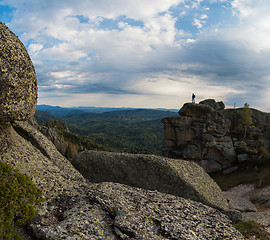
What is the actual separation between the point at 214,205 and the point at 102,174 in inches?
462

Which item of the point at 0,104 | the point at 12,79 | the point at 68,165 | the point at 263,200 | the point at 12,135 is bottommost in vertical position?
the point at 263,200

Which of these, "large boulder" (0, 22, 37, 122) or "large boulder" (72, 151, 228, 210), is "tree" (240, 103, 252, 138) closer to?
"large boulder" (72, 151, 228, 210)

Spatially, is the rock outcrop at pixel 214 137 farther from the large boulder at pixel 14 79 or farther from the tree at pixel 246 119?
the large boulder at pixel 14 79

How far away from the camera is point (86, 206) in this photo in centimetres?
1072

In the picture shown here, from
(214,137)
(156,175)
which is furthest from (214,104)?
(156,175)

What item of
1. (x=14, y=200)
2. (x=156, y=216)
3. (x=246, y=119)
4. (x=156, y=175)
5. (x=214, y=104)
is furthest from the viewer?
(x=214, y=104)

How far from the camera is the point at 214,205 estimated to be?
1834 centimetres

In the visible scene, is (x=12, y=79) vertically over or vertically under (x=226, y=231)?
over

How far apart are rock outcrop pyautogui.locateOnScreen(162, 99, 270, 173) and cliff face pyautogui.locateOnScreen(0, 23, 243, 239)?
39215 mm

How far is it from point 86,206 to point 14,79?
8.77 m

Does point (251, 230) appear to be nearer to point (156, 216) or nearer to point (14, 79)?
point (156, 216)

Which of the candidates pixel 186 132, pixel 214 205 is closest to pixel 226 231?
pixel 214 205

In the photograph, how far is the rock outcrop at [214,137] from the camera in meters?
49.5

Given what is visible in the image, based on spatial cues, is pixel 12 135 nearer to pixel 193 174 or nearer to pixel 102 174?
pixel 102 174
